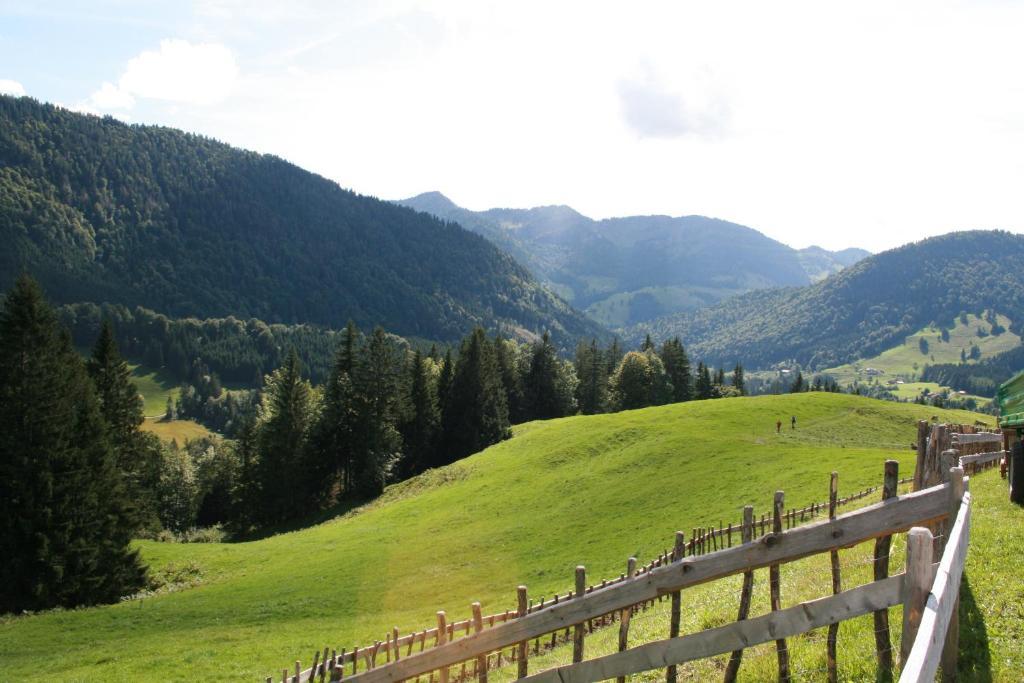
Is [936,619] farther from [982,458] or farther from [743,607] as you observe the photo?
[982,458]

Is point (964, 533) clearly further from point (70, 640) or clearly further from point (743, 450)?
point (743, 450)

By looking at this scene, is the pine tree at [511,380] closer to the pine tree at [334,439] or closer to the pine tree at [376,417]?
the pine tree at [376,417]

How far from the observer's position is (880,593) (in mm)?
6754

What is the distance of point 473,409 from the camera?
88750mm

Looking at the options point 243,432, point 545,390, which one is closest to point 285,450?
point 243,432

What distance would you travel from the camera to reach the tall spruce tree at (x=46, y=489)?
38.8m

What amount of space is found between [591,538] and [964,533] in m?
35.2

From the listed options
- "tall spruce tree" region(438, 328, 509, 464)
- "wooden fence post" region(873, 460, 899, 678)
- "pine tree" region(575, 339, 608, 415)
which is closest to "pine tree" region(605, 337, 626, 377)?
"pine tree" region(575, 339, 608, 415)

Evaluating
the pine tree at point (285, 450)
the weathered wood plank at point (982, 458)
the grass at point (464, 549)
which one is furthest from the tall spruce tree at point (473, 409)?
the weathered wood plank at point (982, 458)

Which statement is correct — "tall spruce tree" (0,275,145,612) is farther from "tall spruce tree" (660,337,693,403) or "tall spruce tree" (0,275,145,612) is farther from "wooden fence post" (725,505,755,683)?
"tall spruce tree" (660,337,693,403)

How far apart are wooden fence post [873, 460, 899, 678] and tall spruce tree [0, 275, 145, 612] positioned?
45.0 metres

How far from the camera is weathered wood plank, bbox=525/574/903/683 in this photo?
22.4 ft

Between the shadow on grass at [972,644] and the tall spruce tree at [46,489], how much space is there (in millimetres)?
45553

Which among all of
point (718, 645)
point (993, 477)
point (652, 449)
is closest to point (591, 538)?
point (652, 449)
